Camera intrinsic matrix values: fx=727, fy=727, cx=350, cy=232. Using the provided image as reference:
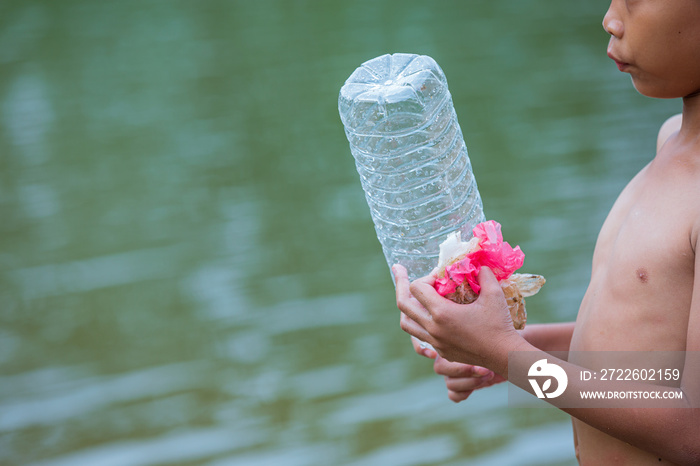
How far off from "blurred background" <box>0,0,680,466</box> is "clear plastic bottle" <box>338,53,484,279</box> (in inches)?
40.9

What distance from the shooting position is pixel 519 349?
0.70 metres

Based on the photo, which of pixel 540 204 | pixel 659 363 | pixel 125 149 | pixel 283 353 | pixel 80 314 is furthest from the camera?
pixel 125 149

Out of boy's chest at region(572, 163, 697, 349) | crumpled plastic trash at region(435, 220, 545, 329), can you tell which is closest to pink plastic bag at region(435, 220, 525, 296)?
crumpled plastic trash at region(435, 220, 545, 329)

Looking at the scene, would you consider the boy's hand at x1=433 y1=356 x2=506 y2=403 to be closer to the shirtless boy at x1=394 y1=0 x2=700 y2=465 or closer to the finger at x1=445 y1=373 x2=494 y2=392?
the finger at x1=445 y1=373 x2=494 y2=392

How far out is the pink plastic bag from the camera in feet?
2.48

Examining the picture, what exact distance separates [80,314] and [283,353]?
71 centimetres

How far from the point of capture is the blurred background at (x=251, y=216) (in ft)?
6.64

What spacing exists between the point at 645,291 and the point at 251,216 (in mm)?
2171

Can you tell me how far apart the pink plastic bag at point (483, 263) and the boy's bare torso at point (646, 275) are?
106 millimetres

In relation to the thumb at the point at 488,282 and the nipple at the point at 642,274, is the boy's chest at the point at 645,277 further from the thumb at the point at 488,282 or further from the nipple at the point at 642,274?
the thumb at the point at 488,282

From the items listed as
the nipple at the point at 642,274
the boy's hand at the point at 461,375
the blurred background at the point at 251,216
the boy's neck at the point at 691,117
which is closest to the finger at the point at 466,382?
the boy's hand at the point at 461,375

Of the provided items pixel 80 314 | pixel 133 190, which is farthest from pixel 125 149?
pixel 80 314

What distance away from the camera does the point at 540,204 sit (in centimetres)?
278

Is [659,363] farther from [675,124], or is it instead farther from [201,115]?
[201,115]
